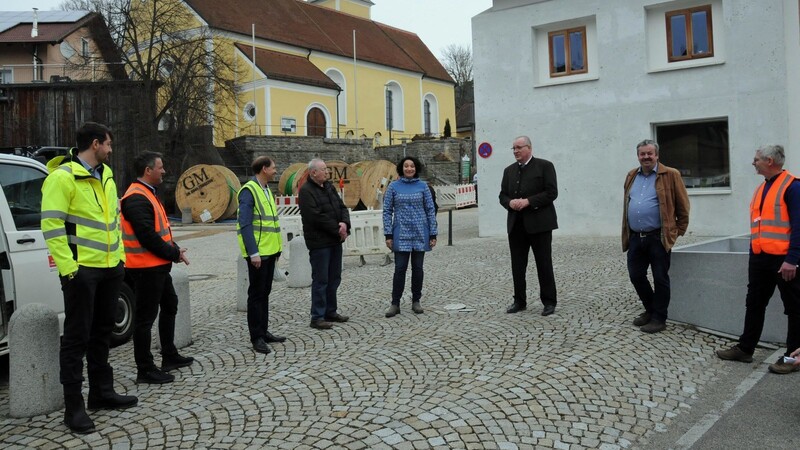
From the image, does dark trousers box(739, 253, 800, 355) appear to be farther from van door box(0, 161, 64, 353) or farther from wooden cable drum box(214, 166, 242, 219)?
wooden cable drum box(214, 166, 242, 219)

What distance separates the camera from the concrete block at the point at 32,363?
458 centimetres

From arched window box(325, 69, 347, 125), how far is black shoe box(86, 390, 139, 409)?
4435 cm

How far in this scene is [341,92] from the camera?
159ft

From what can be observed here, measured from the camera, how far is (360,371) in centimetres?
529

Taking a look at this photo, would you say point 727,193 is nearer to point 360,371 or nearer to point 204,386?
point 360,371

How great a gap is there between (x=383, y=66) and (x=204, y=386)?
49650 mm

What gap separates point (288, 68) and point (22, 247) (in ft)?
128

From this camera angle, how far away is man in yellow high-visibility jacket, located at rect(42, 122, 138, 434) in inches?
166

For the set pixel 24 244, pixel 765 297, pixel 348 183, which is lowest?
pixel 765 297

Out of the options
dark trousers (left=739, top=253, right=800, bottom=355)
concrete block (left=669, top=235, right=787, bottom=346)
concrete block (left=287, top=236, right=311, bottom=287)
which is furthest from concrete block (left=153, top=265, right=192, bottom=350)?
dark trousers (left=739, top=253, right=800, bottom=355)

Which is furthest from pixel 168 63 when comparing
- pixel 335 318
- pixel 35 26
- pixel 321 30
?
pixel 335 318

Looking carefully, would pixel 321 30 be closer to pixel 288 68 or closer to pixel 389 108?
pixel 389 108

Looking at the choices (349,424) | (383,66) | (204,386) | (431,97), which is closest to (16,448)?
(204,386)

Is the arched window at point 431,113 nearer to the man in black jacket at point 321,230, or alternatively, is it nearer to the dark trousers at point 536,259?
the dark trousers at point 536,259
